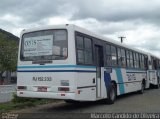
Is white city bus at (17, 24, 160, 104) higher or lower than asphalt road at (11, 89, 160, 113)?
higher

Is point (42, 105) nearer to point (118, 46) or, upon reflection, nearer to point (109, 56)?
point (109, 56)

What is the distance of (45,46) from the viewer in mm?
13531

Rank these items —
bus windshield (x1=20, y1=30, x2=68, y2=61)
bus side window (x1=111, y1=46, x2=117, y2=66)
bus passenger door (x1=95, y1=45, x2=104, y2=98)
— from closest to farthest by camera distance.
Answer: bus windshield (x1=20, y1=30, x2=68, y2=61)
bus passenger door (x1=95, y1=45, x2=104, y2=98)
bus side window (x1=111, y1=46, x2=117, y2=66)

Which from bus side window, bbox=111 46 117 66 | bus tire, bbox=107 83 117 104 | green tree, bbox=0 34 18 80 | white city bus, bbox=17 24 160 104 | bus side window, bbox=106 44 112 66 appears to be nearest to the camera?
white city bus, bbox=17 24 160 104

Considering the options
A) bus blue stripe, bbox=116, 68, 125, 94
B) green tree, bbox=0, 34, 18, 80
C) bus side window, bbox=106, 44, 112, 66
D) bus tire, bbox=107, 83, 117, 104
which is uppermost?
green tree, bbox=0, 34, 18, 80

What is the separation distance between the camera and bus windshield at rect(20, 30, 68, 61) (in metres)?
13.3

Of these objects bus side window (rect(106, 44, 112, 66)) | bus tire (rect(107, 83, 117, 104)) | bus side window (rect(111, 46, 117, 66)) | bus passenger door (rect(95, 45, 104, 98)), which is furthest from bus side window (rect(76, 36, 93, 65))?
bus side window (rect(111, 46, 117, 66))

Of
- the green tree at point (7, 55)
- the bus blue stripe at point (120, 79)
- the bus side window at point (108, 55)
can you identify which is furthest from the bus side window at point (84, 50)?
the green tree at point (7, 55)

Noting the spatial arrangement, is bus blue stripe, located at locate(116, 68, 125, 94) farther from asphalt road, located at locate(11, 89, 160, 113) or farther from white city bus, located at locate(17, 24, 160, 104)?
white city bus, located at locate(17, 24, 160, 104)

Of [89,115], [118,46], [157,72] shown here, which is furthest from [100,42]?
[157,72]

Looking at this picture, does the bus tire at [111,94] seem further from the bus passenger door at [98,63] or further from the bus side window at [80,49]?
the bus side window at [80,49]

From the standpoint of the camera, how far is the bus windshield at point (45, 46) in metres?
13.3

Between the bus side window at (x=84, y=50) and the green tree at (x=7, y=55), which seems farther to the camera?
the green tree at (x=7, y=55)

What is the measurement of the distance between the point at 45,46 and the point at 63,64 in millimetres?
1086
